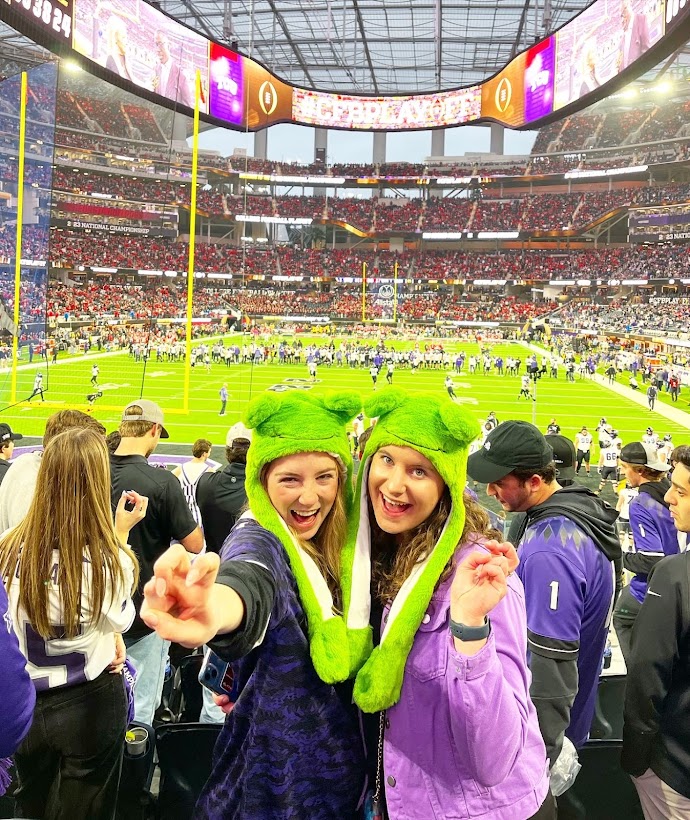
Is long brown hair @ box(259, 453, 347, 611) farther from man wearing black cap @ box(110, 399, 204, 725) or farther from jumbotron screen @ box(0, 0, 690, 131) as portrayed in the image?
jumbotron screen @ box(0, 0, 690, 131)

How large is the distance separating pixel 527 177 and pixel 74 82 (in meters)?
27.2

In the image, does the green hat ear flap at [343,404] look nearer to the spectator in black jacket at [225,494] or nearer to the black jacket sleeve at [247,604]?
the black jacket sleeve at [247,604]

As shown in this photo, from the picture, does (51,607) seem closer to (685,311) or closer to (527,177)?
(685,311)

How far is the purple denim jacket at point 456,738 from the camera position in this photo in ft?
3.98

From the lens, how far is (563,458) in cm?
268

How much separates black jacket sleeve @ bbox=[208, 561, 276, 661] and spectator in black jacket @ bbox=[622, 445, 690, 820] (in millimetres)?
1159

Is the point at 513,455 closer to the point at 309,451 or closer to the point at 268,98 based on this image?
the point at 309,451

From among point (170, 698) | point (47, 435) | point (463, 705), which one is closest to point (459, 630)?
point (463, 705)

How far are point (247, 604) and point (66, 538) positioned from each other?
949 millimetres

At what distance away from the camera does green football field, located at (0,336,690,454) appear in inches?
492

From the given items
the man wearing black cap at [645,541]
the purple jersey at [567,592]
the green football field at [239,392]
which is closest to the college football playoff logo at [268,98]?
the green football field at [239,392]

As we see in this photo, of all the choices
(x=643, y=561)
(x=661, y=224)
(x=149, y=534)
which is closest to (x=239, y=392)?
(x=643, y=561)

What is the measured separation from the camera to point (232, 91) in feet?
76.7

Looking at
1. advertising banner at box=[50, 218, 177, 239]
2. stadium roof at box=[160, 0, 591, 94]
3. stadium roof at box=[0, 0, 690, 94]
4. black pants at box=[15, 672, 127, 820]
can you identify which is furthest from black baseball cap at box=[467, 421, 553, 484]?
stadium roof at box=[160, 0, 591, 94]
